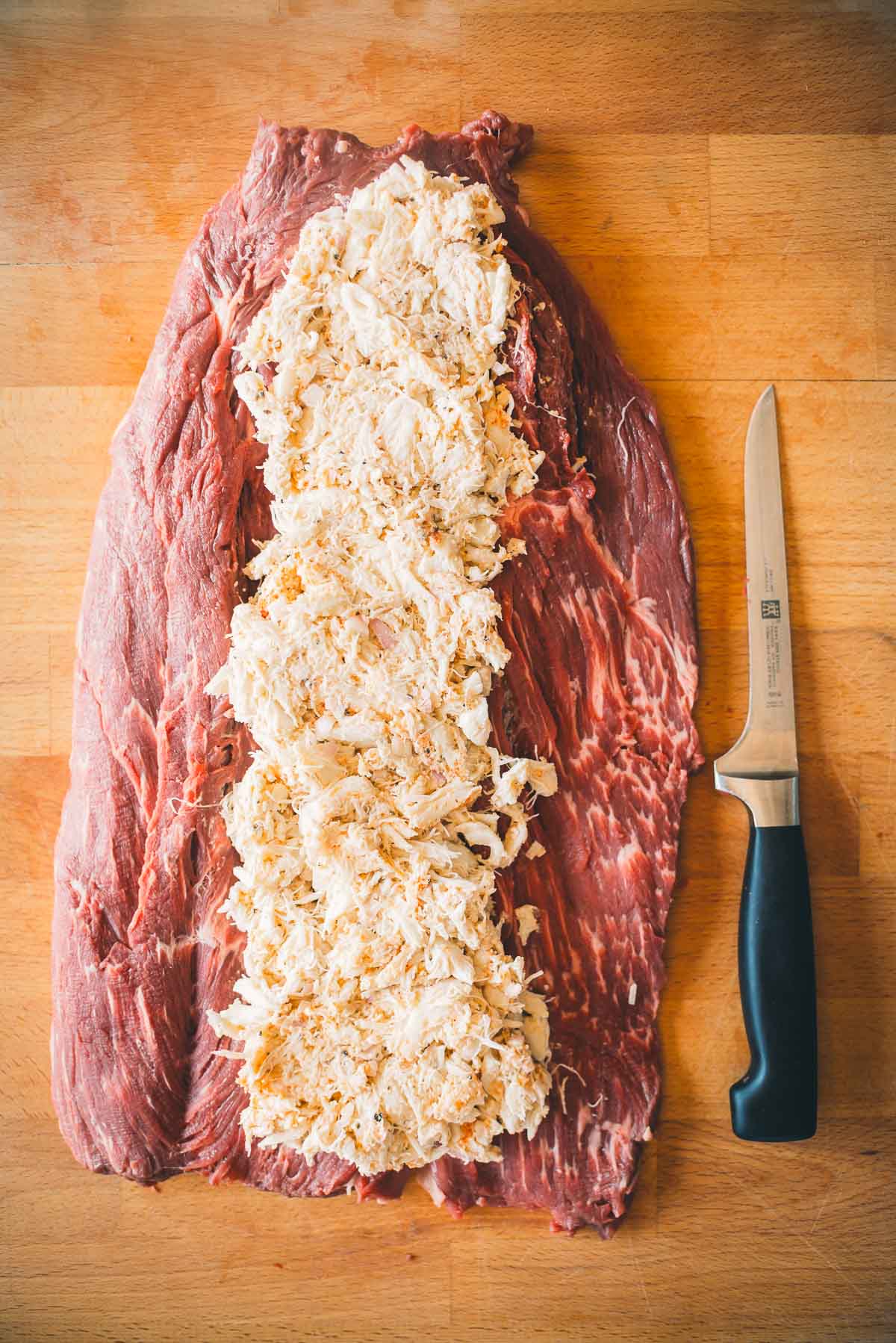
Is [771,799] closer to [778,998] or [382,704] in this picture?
[778,998]

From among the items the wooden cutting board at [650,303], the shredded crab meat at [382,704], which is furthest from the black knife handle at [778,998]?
the shredded crab meat at [382,704]

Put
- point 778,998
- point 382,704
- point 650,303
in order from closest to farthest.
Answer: point 382,704, point 778,998, point 650,303

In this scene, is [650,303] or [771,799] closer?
[771,799]

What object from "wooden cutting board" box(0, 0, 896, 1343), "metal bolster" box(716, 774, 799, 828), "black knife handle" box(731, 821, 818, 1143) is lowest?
"black knife handle" box(731, 821, 818, 1143)

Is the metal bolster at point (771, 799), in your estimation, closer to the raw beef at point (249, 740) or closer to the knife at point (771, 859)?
the knife at point (771, 859)

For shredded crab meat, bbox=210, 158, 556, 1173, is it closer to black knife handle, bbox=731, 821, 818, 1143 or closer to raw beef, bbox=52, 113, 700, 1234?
raw beef, bbox=52, 113, 700, 1234

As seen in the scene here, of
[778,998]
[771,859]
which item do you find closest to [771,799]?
[771,859]

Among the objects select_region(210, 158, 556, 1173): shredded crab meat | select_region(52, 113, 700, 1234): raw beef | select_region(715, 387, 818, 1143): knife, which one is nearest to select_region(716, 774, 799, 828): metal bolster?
select_region(715, 387, 818, 1143): knife

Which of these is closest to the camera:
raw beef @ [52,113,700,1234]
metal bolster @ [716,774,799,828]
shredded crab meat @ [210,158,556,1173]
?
shredded crab meat @ [210,158,556,1173]
